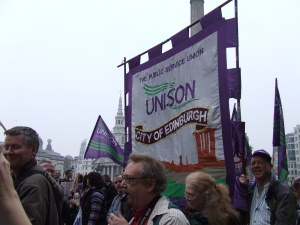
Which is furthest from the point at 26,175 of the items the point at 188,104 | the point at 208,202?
the point at 188,104

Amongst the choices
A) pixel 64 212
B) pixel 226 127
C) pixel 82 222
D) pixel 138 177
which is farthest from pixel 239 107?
pixel 64 212

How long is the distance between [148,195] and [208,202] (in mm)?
1015

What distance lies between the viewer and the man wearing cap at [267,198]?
3635mm

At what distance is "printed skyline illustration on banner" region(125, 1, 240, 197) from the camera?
493cm

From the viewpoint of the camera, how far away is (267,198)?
151 inches

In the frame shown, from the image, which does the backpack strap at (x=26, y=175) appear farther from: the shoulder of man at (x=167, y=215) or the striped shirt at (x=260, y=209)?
the striped shirt at (x=260, y=209)

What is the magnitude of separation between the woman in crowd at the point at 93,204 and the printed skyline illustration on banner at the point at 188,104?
0.94 metres

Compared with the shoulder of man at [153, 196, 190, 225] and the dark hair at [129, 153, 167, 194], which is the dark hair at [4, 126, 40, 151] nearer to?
the dark hair at [129, 153, 167, 194]

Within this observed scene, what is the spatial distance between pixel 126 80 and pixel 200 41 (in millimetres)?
2366

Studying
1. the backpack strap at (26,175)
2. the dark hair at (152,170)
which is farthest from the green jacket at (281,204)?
the backpack strap at (26,175)

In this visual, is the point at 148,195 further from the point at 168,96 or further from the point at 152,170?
the point at 168,96

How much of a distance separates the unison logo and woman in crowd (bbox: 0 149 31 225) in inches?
171

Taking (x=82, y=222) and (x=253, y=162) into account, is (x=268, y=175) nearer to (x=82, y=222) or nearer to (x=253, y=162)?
(x=253, y=162)

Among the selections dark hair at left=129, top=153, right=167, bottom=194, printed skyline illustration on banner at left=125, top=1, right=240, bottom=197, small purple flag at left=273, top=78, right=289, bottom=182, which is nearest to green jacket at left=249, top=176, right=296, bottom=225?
printed skyline illustration on banner at left=125, top=1, right=240, bottom=197
